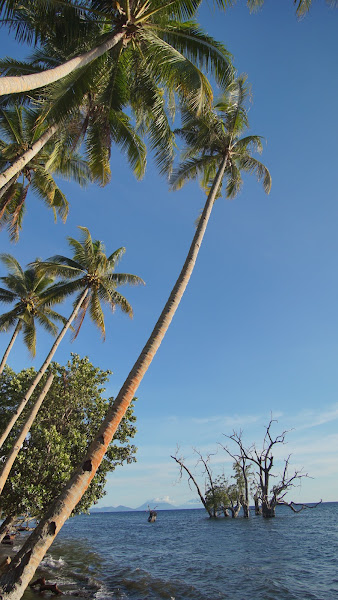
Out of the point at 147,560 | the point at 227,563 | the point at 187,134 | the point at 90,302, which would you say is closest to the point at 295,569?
the point at 227,563

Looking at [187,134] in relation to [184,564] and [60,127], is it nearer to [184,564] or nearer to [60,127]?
[60,127]

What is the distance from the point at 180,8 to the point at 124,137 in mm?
4134

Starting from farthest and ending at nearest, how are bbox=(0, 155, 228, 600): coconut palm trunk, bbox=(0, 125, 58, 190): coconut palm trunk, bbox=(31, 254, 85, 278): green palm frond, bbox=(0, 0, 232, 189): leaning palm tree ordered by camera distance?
bbox=(31, 254, 85, 278): green palm frond, bbox=(0, 0, 232, 189): leaning palm tree, bbox=(0, 125, 58, 190): coconut palm trunk, bbox=(0, 155, 228, 600): coconut palm trunk

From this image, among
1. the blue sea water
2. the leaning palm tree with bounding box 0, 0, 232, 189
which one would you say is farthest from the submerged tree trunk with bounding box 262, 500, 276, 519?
the leaning palm tree with bounding box 0, 0, 232, 189

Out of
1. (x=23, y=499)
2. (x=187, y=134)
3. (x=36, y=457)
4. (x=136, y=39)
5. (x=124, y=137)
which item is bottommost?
(x=23, y=499)

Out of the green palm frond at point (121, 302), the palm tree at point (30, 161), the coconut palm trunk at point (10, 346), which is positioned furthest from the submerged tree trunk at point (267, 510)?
the palm tree at point (30, 161)

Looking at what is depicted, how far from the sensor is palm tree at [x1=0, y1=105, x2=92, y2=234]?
40.8 feet

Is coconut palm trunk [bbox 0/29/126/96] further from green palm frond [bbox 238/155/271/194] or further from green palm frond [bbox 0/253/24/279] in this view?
green palm frond [bbox 0/253/24/279]

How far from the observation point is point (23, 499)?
14.7 meters

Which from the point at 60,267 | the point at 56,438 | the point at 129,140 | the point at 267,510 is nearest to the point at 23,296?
the point at 60,267

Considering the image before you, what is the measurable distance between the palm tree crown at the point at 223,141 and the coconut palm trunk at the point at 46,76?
4.24 metres

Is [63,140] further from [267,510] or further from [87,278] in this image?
[267,510]

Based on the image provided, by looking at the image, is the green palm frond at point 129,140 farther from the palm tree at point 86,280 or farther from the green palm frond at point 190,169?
the palm tree at point 86,280

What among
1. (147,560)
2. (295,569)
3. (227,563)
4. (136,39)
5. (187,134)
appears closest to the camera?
(136,39)
